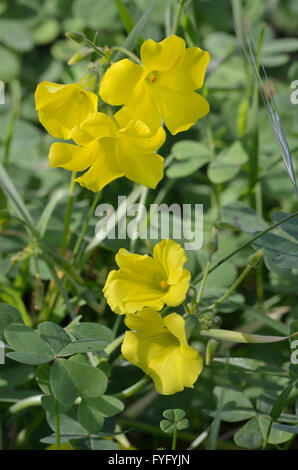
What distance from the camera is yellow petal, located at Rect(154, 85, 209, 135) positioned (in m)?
1.06

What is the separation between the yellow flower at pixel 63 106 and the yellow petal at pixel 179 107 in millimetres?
136

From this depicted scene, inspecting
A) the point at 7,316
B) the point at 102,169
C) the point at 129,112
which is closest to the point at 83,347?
the point at 7,316

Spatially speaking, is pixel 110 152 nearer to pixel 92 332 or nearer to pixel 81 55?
pixel 81 55

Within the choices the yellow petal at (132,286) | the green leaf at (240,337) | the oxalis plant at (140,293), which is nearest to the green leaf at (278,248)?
the oxalis plant at (140,293)

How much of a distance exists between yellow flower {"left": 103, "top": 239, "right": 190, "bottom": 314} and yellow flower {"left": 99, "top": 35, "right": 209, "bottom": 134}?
26 cm

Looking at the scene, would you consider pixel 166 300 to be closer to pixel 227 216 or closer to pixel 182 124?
pixel 182 124

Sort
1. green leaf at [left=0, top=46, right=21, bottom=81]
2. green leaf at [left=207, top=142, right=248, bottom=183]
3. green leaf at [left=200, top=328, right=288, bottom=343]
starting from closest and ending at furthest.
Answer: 1. green leaf at [left=200, top=328, right=288, bottom=343]
2. green leaf at [left=207, top=142, right=248, bottom=183]
3. green leaf at [left=0, top=46, right=21, bottom=81]

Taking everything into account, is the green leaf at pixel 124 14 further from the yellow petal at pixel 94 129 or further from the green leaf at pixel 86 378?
the green leaf at pixel 86 378

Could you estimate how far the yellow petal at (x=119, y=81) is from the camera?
99 centimetres

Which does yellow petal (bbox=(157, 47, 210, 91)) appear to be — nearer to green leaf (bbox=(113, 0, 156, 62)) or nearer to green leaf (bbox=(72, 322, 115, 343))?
green leaf (bbox=(113, 0, 156, 62))

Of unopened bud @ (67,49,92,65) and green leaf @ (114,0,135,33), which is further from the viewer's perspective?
green leaf @ (114,0,135,33)

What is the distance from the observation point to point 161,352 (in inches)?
38.9

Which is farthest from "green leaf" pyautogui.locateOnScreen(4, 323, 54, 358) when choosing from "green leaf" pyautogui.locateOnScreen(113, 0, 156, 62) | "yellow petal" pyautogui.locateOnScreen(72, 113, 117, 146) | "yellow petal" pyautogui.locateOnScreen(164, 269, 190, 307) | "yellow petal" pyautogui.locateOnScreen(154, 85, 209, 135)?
"green leaf" pyautogui.locateOnScreen(113, 0, 156, 62)

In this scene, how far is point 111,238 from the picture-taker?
1437 millimetres
